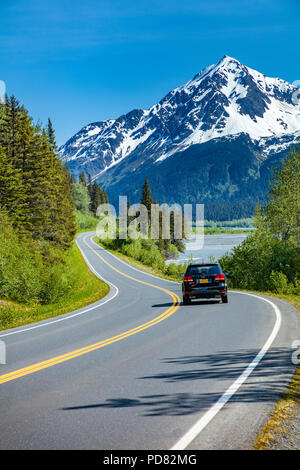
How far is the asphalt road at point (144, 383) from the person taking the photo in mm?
4395

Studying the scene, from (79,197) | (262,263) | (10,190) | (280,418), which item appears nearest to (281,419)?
(280,418)

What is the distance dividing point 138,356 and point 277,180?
98.0ft

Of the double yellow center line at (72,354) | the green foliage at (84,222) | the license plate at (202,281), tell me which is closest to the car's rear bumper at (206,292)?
the license plate at (202,281)

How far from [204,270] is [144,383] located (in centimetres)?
1234

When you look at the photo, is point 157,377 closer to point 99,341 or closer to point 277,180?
point 99,341

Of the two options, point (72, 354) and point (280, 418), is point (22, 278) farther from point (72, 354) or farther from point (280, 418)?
point (280, 418)

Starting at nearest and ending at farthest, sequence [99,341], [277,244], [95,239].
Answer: [99,341] < [277,244] < [95,239]

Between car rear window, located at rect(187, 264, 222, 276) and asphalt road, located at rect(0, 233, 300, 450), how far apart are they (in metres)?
5.12

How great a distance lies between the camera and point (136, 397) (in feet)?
18.5

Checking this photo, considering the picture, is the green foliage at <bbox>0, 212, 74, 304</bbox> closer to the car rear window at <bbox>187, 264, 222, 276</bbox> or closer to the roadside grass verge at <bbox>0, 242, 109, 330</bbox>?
the roadside grass verge at <bbox>0, 242, 109, 330</bbox>

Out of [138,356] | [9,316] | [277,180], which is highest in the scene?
[277,180]

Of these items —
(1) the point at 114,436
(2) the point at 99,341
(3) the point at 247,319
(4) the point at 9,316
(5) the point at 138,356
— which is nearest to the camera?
(1) the point at 114,436

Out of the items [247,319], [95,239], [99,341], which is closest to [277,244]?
[247,319]

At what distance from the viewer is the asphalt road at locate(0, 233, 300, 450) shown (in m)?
4.39
